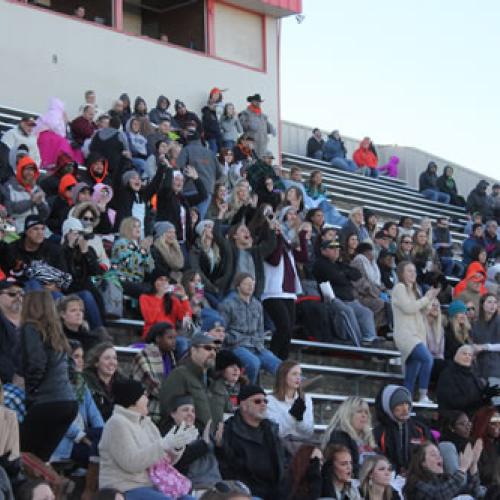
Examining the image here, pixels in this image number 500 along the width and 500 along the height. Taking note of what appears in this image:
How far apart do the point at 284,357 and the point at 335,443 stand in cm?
321

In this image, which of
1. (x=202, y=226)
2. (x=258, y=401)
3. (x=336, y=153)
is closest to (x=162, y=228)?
(x=202, y=226)

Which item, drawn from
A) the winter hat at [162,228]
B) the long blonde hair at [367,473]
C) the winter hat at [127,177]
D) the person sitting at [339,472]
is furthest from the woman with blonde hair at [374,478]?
the winter hat at [127,177]

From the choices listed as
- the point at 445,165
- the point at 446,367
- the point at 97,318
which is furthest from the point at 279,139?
the point at 97,318

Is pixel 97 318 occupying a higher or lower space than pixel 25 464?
higher

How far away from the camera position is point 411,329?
50.0ft

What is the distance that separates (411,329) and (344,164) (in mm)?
11142

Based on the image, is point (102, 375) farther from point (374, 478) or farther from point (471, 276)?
point (471, 276)

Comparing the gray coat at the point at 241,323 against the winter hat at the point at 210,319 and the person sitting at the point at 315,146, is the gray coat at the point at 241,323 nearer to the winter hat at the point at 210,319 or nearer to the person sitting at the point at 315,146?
the winter hat at the point at 210,319

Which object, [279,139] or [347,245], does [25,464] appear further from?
[279,139]

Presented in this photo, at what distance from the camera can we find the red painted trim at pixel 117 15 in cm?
2227

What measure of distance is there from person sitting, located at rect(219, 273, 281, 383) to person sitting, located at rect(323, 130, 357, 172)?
12.7m

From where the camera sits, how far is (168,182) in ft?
52.2

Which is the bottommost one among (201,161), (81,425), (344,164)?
(81,425)

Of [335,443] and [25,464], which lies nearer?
[25,464]
